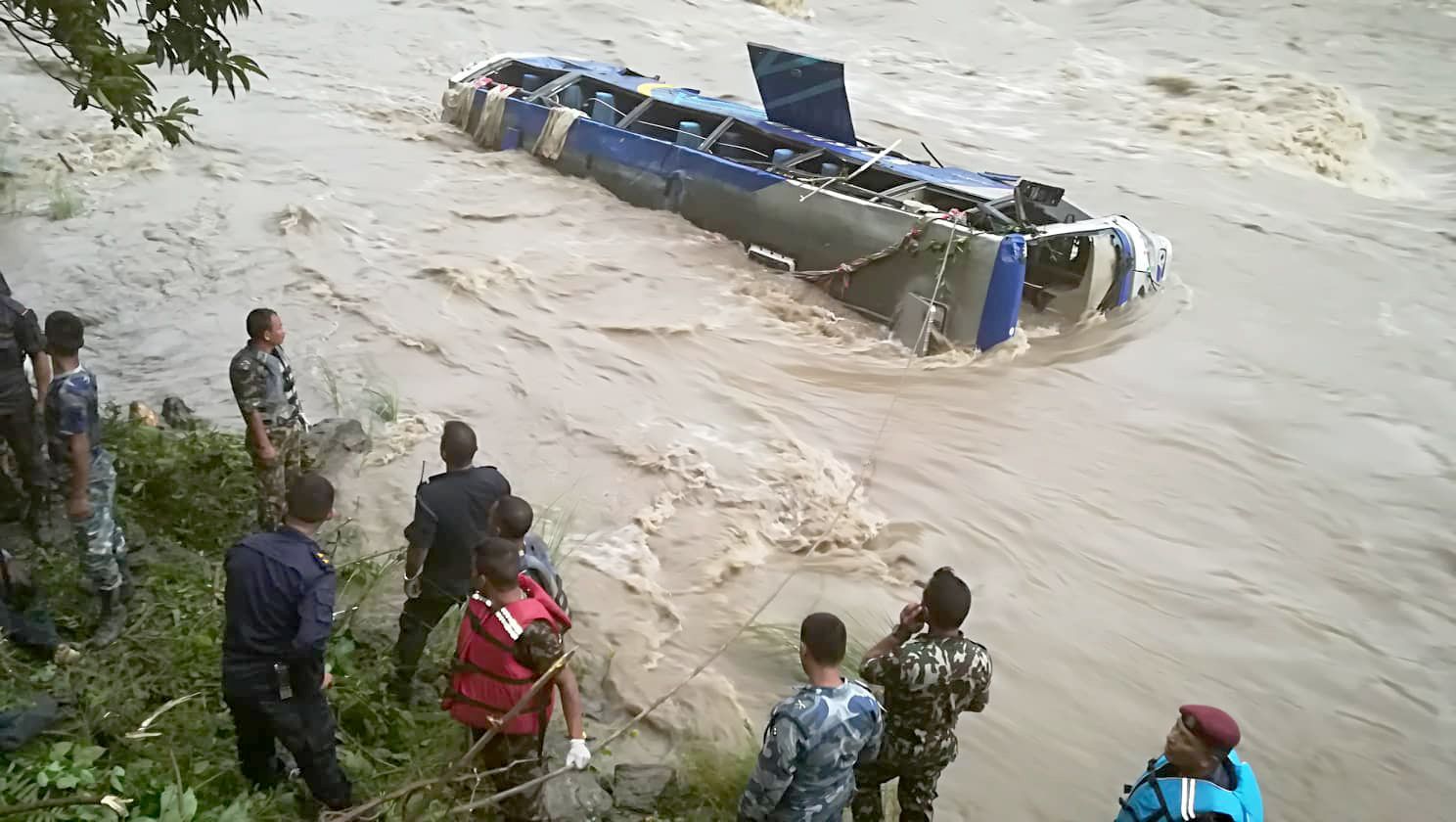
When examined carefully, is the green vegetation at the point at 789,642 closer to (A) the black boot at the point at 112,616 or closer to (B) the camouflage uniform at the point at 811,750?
(B) the camouflage uniform at the point at 811,750

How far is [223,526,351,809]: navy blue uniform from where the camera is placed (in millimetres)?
3041

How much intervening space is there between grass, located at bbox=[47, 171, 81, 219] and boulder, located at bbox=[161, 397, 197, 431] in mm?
4047

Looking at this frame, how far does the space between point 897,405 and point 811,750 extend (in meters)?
4.90

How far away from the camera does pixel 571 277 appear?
909cm

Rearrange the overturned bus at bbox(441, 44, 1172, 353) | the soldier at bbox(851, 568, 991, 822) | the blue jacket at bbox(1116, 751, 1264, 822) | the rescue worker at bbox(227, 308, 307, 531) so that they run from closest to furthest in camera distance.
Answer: the blue jacket at bbox(1116, 751, 1264, 822), the soldier at bbox(851, 568, 991, 822), the rescue worker at bbox(227, 308, 307, 531), the overturned bus at bbox(441, 44, 1172, 353)

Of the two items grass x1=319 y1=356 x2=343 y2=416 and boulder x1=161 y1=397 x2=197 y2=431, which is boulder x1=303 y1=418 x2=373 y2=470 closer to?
grass x1=319 y1=356 x2=343 y2=416

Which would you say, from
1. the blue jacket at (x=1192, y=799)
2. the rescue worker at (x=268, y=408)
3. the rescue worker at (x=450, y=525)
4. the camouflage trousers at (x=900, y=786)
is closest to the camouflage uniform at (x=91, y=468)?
the rescue worker at (x=268, y=408)

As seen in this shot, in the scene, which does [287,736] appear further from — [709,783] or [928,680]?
[928,680]

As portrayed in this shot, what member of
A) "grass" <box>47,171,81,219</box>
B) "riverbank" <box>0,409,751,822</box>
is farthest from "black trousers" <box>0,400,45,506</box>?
"grass" <box>47,171,81,219</box>

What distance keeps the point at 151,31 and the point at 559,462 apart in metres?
3.43

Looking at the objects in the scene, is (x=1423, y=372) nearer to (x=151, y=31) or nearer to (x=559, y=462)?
(x=559, y=462)

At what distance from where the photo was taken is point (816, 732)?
2.94 metres

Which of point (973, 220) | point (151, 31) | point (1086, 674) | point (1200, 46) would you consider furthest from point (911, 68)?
point (151, 31)

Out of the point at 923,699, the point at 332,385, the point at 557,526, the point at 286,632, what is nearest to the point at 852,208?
the point at 557,526
